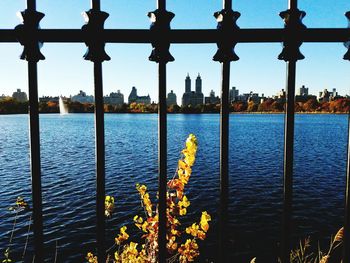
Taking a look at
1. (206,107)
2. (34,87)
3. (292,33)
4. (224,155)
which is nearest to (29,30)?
(34,87)

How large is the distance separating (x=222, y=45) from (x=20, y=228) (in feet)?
51.7

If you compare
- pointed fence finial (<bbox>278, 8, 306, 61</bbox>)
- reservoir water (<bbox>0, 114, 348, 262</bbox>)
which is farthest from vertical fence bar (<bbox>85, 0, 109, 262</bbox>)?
reservoir water (<bbox>0, 114, 348, 262</bbox>)

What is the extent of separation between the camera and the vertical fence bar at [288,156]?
141 centimetres

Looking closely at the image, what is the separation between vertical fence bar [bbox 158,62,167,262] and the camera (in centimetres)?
141

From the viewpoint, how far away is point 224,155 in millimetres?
1464

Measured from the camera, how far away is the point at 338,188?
2111 centimetres

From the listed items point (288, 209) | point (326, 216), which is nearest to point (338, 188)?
point (326, 216)

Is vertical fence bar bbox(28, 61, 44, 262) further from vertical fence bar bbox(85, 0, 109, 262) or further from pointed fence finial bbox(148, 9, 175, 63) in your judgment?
pointed fence finial bbox(148, 9, 175, 63)

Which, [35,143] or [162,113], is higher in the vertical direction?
[162,113]

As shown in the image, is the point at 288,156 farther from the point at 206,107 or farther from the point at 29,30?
the point at 206,107

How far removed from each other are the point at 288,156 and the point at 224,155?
10.9 inches

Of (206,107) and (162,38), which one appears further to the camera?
(206,107)

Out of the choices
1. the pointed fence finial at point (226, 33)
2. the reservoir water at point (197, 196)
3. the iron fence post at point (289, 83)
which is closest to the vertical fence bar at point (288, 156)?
the iron fence post at point (289, 83)

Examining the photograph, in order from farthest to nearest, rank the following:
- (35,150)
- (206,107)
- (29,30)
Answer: (206,107)
(35,150)
(29,30)
